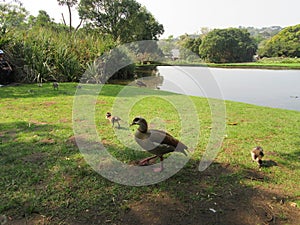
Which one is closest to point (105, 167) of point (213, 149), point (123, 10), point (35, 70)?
point (213, 149)

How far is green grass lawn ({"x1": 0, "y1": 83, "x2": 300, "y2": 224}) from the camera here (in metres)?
2.35

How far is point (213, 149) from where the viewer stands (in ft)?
12.9

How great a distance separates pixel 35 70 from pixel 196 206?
37.6 feet

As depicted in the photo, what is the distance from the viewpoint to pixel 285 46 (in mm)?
44750

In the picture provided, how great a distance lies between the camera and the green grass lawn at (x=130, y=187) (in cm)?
235

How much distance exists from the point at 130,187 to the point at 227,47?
1924 inches

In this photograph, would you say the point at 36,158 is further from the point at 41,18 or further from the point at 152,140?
the point at 41,18

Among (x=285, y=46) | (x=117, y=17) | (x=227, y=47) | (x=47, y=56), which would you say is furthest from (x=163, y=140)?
(x=285, y=46)

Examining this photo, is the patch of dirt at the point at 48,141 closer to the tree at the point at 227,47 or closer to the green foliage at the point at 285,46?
the tree at the point at 227,47

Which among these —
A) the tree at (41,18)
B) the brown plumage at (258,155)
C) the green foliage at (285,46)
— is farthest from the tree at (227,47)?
the brown plumage at (258,155)

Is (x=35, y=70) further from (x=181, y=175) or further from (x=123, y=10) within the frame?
(x=123, y=10)

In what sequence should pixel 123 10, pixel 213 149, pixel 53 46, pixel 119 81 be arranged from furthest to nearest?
1. pixel 123 10
2. pixel 119 81
3. pixel 53 46
4. pixel 213 149

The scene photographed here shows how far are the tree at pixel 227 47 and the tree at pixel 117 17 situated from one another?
527 inches

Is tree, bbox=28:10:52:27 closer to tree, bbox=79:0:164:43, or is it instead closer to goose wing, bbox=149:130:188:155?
tree, bbox=79:0:164:43
